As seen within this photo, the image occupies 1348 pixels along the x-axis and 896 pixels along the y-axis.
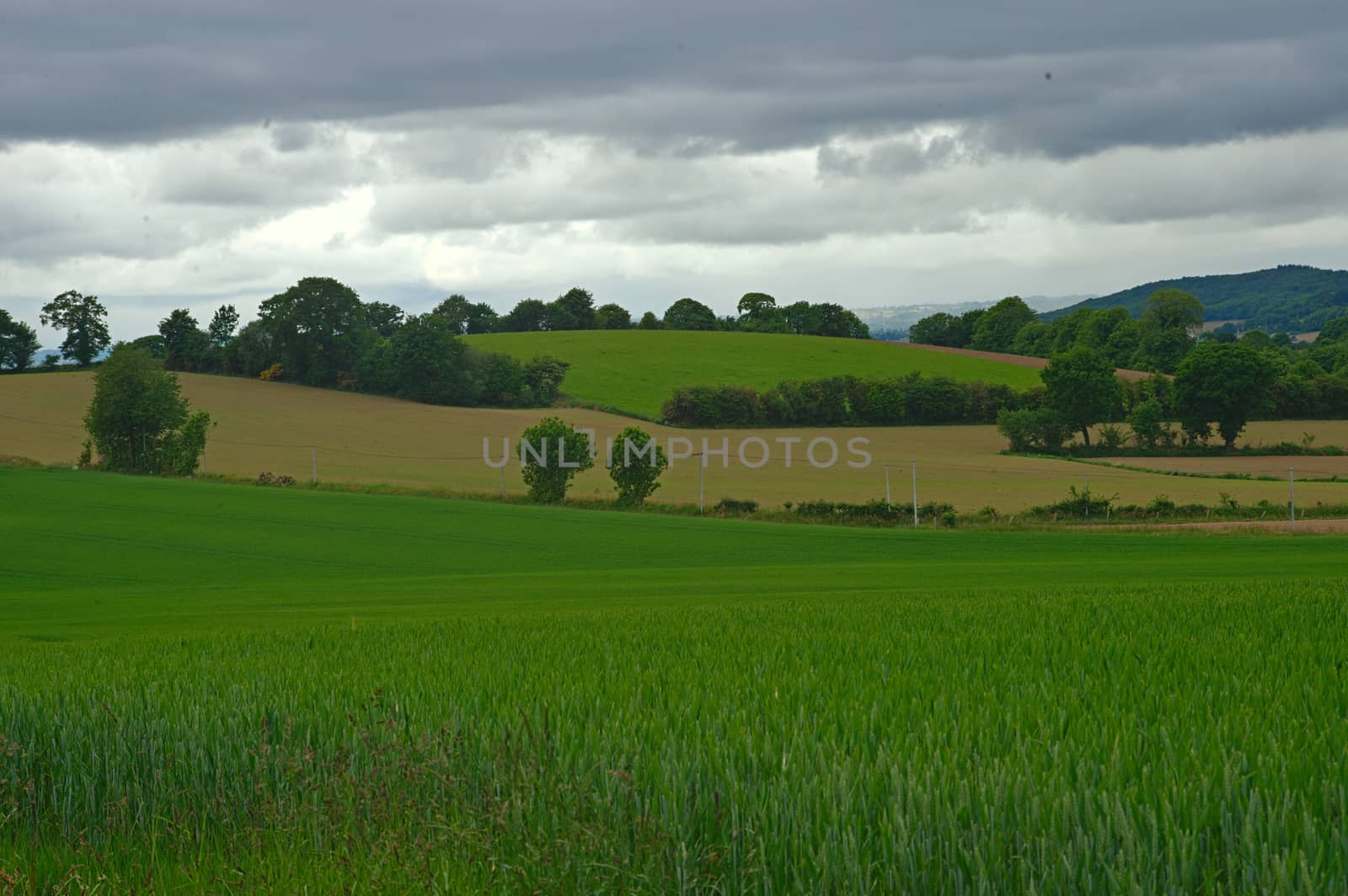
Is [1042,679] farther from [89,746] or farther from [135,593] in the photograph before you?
[135,593]

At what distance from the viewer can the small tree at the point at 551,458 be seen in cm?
4891

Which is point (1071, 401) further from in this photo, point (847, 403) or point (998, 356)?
point (998, 356)

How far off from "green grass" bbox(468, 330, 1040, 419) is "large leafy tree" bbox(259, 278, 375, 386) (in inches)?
692

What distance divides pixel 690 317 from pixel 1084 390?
254 ft

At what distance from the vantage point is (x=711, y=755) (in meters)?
5.43

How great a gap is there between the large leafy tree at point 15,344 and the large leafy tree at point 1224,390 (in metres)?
89.6

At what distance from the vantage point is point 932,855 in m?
4.34

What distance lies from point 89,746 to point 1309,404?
285 ft

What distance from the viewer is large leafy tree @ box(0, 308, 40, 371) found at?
315ft

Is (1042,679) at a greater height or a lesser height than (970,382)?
lesser

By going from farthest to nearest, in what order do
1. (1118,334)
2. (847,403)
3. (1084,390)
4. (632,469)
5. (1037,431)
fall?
(1118,334)
(847,403)
(1084,390)
(1037,431)
(632,469)

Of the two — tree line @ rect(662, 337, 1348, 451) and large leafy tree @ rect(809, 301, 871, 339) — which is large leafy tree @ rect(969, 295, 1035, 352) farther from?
tree line @ rect(662, 337, 1348, 451)

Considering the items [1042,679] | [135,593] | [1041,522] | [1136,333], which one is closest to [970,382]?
[1136,333]

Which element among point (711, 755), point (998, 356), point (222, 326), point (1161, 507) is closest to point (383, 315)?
point (222, 326)
